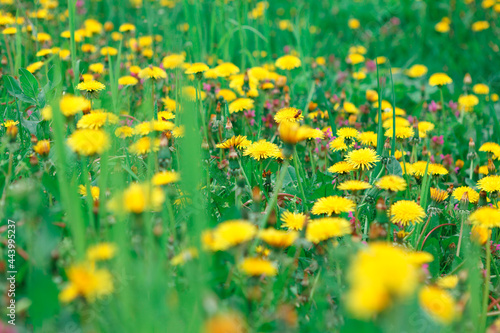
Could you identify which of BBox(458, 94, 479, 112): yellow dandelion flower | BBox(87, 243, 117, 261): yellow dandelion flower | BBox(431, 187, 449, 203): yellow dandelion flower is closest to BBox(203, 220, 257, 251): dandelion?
BBox(87, 243, 117, 261): yellow dandelion flower

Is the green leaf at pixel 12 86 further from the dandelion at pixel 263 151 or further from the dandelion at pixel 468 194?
the dandelion at pixel 468 194

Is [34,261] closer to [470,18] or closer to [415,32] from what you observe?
[415,32]

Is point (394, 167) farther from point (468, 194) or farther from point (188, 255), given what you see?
point (188, 255)

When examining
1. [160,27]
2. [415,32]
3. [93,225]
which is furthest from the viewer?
[415,32]

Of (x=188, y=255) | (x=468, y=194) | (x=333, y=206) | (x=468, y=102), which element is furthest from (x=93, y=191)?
(x=468, y=102)

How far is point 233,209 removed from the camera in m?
1.27

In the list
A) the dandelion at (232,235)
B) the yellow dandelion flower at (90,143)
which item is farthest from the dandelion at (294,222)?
the yellow dandelion flower at (90,143)

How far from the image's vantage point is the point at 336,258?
1.09 meters

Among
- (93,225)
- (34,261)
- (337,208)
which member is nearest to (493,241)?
(337,208)

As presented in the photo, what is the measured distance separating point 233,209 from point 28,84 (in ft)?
3.37

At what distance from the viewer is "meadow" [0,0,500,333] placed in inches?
33.5

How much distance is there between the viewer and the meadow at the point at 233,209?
0.85 meters

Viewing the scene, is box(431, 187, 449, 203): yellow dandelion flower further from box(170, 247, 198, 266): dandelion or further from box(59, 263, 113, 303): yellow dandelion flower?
box(59, 263, 113, 303): yellow dandelion flower

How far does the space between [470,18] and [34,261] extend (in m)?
4.15
